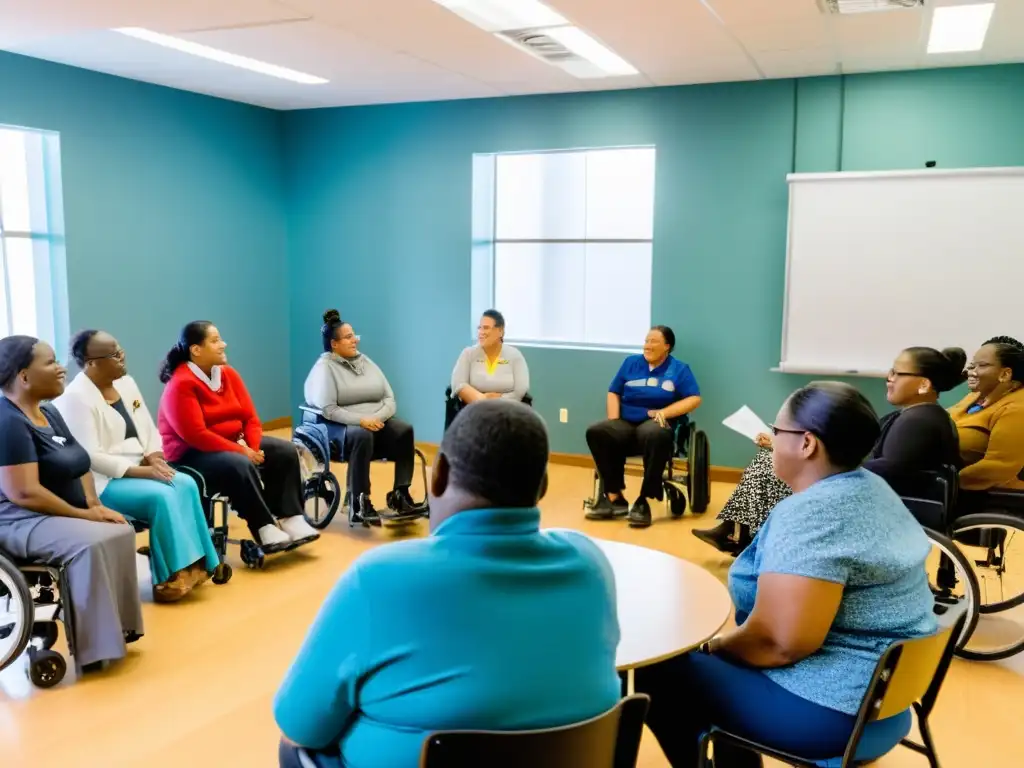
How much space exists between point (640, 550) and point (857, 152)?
12.8 feet

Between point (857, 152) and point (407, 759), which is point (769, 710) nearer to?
point (407, 759)

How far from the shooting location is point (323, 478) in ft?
16.0

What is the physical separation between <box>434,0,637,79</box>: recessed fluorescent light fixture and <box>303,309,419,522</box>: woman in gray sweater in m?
1.77

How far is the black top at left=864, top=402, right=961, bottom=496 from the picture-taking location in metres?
3.24

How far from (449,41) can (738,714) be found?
375cm

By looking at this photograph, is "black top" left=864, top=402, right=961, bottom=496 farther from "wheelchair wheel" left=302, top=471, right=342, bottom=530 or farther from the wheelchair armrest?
"wheelchair wheel" left=302, top=471, right=342, bottom=530

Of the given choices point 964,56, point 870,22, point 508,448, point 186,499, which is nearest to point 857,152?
point 964,56

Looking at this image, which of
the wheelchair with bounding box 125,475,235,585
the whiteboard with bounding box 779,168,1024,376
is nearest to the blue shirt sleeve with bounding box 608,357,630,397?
the whiteboard with bounding box 779,168,1024,376

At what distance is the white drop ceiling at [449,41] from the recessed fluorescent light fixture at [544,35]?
8 cm

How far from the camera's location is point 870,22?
13.7ft

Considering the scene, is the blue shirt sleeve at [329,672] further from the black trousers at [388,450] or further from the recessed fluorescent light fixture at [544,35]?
the black trousers at [388,450]

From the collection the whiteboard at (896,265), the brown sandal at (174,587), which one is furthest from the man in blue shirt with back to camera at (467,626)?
the whiteboard at (896,265)

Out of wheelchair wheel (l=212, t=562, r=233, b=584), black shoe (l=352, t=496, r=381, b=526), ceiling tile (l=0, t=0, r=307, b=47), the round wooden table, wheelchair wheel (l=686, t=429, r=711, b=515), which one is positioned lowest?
wheelchair wheel (l=212, t=562, r=233, b=584)

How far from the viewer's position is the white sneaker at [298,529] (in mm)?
4328
